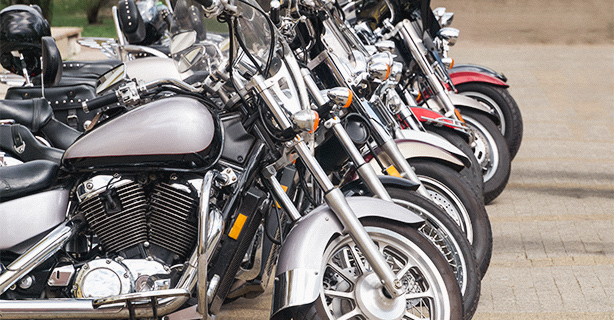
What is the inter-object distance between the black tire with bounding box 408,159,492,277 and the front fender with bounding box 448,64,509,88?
2.16m

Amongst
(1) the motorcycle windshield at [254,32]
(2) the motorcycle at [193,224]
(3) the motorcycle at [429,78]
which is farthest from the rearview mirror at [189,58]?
(3) the motorcycle at [429,78]

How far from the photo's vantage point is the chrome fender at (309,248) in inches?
104

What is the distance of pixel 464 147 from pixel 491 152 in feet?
2.88

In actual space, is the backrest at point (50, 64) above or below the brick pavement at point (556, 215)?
above

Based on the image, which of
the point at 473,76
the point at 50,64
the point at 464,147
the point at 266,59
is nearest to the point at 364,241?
the point at 266,59

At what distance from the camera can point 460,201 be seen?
3.74m

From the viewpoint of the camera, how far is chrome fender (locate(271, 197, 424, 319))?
104 inches

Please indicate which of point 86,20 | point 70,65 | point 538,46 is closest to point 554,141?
point 70,65

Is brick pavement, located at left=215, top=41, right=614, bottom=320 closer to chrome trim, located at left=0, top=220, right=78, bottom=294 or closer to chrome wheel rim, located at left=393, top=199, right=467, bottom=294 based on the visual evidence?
chrome wheel rim, located at left=393, top=199, right=467, bottom=294

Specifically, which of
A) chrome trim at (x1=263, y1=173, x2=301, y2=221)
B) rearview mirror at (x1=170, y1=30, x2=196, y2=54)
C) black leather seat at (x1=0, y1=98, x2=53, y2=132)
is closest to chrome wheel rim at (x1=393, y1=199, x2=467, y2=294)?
chrome trim at (x1=263, y1=173, x2=301, y2=221)

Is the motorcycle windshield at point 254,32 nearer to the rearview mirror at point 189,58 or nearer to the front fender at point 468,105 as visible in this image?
the rearview mirror at point 189,58

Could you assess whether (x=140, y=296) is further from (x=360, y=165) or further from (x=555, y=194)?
(x=555, y=194)

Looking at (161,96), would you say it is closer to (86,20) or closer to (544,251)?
(544,251)

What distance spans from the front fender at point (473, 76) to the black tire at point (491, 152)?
58cm
